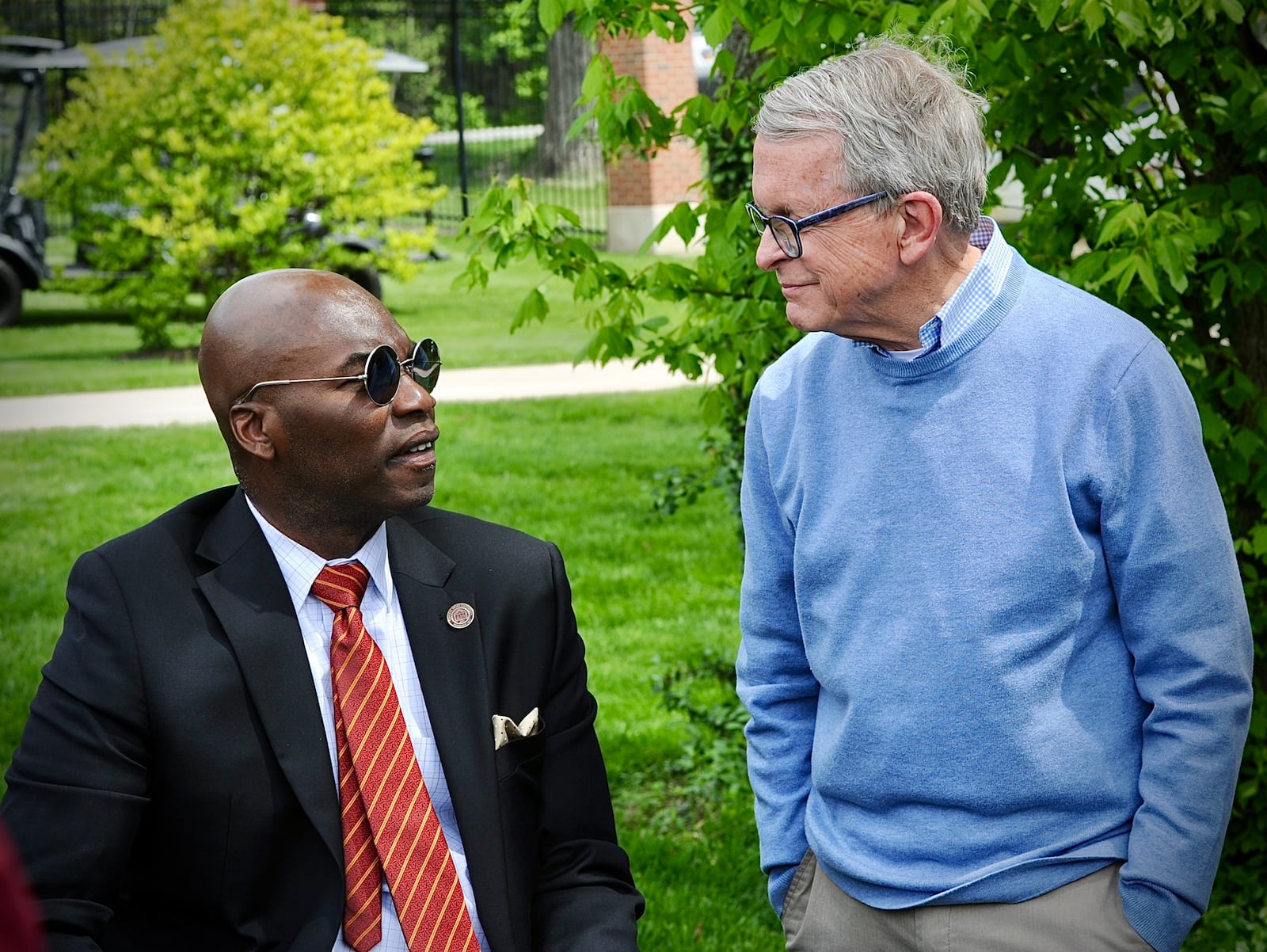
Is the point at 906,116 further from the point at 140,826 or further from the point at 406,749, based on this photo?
the point at 140,826

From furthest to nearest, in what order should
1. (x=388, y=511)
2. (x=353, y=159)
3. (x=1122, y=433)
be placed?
(x=353, y=159), (x=388, y=511), (x=1122, y=433)

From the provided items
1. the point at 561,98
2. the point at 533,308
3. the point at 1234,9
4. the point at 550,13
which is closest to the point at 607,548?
the point at 533,308

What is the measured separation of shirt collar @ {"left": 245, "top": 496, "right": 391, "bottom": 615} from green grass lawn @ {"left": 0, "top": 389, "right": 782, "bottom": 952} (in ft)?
6.34

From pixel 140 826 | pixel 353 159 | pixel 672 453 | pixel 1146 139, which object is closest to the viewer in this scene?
pixel 140 826

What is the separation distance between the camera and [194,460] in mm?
9367

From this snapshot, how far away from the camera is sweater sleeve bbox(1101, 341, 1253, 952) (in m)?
2.10

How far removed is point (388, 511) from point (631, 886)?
2.72 feet

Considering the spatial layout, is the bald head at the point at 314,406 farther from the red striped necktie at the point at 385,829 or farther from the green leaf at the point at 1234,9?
the green leaf at the point at 1234,9

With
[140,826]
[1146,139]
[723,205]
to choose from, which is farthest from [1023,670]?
[723,205]

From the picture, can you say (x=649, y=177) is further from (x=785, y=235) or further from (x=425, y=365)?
(x=785, y=235)

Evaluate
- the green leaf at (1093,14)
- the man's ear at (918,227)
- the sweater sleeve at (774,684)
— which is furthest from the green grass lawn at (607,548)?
the green leaf at (1093,14)

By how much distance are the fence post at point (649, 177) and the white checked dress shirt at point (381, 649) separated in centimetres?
1728

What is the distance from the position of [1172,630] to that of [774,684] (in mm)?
732

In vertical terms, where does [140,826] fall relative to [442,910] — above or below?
above
